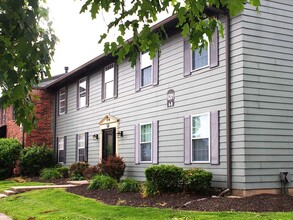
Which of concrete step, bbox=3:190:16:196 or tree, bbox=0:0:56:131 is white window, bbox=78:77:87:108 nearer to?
concrete step, bbox=3:190:16:196

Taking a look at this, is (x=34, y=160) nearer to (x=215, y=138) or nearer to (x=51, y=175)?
(x=51, y=175)

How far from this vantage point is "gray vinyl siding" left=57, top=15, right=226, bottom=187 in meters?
11.0

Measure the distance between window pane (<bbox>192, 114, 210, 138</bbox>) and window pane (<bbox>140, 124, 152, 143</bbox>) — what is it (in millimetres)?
2602

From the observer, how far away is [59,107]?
76.1ft

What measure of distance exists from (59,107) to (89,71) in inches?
185

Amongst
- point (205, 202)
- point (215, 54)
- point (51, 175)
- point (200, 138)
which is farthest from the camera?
point (51, 175)

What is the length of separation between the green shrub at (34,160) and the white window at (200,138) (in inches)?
447

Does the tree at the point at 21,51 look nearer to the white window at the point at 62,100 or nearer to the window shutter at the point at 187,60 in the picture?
the window shutter at the point at 187,60

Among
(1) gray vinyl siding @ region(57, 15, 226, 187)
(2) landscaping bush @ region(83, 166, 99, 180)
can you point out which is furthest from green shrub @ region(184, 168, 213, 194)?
(2) landscaping bush @ region(83, 166, 99, 180)

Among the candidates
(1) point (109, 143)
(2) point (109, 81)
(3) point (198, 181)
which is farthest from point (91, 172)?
(3) point (198, 181)

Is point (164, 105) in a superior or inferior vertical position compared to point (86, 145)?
superior

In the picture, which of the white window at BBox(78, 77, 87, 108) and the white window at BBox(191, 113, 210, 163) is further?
the white window at BBox(78, 77, 87, 108)

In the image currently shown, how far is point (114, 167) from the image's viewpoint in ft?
48.0

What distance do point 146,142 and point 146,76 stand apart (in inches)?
89.0
